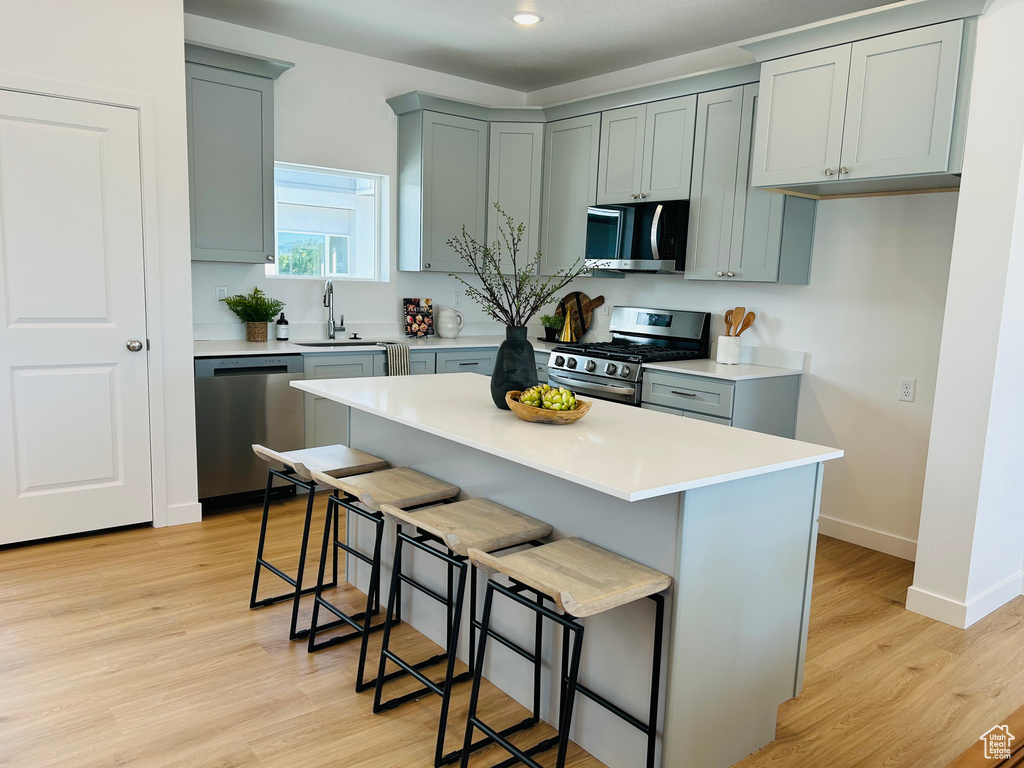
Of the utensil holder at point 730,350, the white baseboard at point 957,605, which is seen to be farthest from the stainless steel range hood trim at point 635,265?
the white baseboard at point 957,605

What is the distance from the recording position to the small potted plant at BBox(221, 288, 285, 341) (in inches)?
173

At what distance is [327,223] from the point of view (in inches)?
197

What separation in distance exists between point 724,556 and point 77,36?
3.45 meters

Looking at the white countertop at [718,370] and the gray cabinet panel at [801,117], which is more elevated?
the gray cabinet panel at [801,117]

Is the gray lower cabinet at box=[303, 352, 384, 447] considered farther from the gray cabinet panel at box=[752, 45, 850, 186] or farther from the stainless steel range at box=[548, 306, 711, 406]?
the gray cabinet panel at box=[752, 45, 850, 186]

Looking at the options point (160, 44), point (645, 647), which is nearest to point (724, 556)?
point (645, 647)

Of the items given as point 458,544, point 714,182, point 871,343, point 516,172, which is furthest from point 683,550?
point 516,172

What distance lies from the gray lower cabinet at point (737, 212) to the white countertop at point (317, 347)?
1.35 metres

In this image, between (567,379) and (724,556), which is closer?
(724,556)

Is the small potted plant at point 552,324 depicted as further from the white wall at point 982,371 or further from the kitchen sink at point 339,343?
the white wall at point 982,371

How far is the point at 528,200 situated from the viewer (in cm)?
519

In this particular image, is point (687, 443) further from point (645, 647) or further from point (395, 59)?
point (395, 59)

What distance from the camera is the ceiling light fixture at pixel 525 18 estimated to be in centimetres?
398

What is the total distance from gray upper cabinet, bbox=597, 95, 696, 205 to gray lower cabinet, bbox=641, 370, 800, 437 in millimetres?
1133
